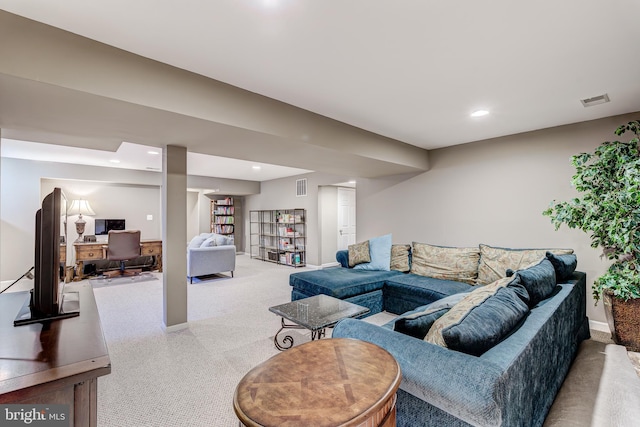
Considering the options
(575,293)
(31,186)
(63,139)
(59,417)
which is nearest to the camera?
(59,417)

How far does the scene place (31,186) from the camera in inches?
212

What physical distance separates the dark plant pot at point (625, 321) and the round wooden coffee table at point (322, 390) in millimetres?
2969

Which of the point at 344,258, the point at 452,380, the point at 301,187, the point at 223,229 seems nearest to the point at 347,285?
the point at 344,258

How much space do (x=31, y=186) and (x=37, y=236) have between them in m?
5.81

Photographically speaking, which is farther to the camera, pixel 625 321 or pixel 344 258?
pixel 344 258

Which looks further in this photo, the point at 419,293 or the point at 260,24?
the point at 419,293

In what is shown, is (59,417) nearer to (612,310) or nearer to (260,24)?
(260,24)

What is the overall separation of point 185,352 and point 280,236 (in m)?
5.22

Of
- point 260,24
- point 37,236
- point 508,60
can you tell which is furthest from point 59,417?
point 508,60

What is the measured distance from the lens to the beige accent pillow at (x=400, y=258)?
13.6ft

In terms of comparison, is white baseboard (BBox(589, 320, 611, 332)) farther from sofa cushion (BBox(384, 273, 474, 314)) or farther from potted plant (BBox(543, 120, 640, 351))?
sofa cushion (BBox(384, 273, 474, 314))

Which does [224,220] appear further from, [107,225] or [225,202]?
[107,225]

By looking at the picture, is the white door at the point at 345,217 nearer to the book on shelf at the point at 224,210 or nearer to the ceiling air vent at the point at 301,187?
the ceiling air vent at the point at 301,187

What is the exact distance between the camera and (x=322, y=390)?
849mm
